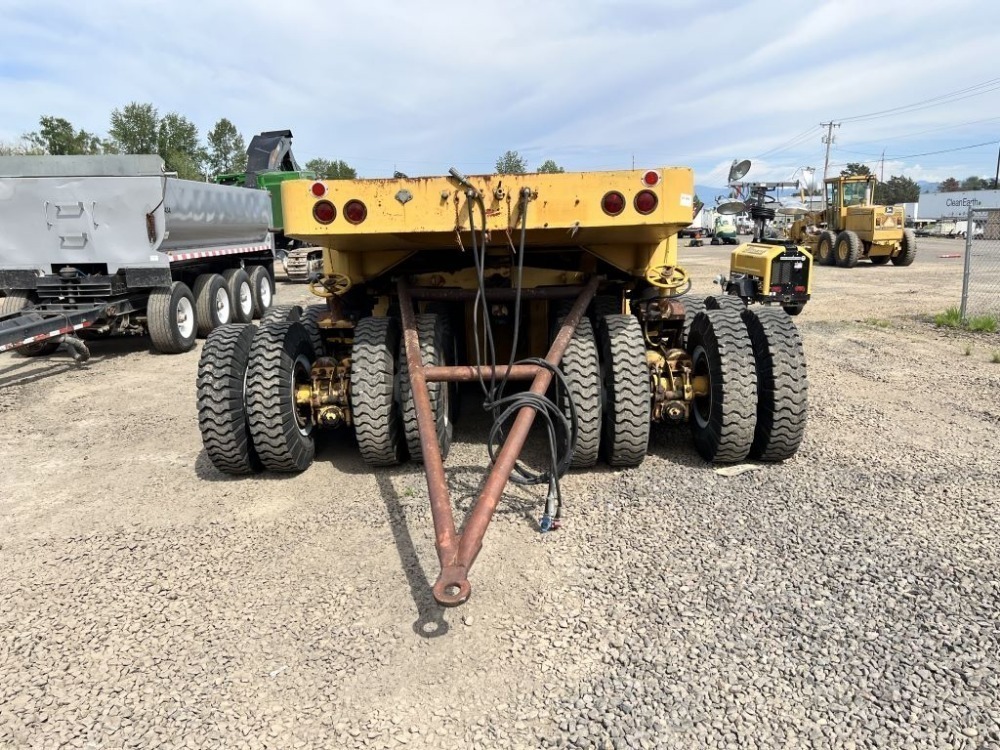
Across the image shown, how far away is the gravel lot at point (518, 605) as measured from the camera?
2.26m

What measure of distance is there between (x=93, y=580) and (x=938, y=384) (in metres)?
7.06

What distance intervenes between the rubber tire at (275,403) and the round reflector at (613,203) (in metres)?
2.21

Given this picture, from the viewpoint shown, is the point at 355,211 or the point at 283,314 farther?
the point at 283,314

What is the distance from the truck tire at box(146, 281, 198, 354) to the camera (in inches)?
345

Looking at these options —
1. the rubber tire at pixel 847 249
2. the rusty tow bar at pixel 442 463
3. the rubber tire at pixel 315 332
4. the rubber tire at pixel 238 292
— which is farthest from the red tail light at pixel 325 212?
the rubber tire at pixel 847 249

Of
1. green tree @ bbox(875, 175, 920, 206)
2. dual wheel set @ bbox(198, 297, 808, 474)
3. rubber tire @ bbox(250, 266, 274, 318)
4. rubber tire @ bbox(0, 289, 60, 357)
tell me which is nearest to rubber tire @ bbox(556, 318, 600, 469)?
dual wheel set @ bbox(198, 297, 808, 474)

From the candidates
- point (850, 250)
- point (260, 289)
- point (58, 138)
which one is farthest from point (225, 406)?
point (58, 138)

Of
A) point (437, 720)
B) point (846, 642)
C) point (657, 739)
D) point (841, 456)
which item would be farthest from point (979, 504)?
point (437, 720)

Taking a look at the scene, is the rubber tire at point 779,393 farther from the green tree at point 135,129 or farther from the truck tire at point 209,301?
the green tree at point 135,129

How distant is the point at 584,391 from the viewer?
404 centimetres

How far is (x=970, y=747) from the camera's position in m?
2.07

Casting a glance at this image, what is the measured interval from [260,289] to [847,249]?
56.2 ft

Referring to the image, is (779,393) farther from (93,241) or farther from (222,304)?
(222,304)

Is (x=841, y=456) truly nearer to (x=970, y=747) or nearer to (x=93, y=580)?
(x=970, y=747)
